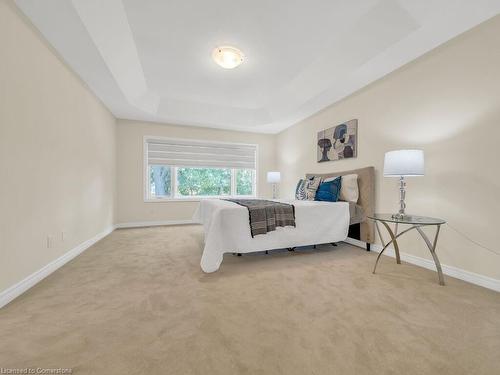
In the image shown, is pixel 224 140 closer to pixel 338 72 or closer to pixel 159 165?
pixel 159 165

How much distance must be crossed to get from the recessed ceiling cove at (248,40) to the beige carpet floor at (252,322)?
7.89 ft

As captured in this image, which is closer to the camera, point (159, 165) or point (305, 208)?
point (305, 208)

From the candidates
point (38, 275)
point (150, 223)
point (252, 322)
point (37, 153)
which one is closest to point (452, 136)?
point (252, 322)

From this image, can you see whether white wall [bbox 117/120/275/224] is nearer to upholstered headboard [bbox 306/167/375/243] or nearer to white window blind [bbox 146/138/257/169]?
white window blind [bbox 146/138/257/169]

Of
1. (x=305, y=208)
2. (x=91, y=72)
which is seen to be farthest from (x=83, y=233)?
(x=305, y=208)

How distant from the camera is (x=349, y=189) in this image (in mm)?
3371

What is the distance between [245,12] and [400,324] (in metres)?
2.93

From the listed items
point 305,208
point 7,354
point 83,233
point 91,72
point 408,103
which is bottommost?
point 7,354

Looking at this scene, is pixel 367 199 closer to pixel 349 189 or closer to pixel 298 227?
pixel 349 189

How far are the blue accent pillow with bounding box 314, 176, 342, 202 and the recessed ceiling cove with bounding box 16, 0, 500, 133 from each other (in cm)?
142

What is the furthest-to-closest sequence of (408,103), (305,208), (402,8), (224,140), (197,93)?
(224,140) < (197,93) < (305,208) < (408,103) < (402,8)

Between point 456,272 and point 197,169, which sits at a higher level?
point 197,169

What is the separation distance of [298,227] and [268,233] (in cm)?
44

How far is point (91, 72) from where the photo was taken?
286 cm
